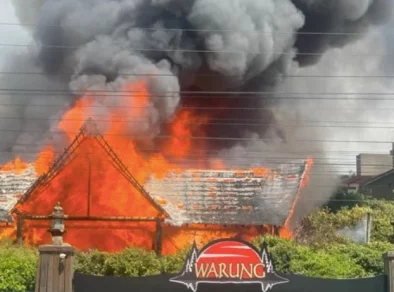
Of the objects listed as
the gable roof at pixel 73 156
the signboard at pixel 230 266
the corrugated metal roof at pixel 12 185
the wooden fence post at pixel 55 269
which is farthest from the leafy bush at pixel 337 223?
the wooden fence post at pixel 55 269

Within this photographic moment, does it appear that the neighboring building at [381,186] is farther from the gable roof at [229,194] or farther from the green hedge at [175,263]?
the green hedge at [175,263]

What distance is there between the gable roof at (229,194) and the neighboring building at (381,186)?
1828 cm

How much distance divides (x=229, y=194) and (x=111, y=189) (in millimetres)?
6284

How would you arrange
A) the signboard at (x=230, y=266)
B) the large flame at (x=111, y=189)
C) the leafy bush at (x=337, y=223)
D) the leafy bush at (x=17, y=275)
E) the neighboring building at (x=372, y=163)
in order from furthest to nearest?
the neighboring building at (x=372, y=163) → the large flame at (x=111, y=189) → the leafy bush at (x=337, y=223) → the leafy bush at (x=17, y=275) → the signboard at (x=230, y=266)

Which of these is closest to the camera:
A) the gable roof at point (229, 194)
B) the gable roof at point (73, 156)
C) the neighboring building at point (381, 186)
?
the gable roof at point (229, 194)

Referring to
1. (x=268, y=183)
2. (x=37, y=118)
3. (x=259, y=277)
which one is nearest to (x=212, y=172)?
(x=268, y=183)

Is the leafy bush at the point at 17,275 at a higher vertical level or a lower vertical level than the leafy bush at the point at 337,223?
lower

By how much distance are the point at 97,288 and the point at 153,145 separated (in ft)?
92.9

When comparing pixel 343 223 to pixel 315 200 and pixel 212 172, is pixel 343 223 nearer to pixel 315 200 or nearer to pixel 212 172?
pixel 315 200

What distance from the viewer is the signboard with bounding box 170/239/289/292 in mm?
12516

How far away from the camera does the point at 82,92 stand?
3962 centimetres

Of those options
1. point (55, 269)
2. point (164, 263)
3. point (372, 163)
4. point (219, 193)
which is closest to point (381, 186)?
point (372, 163)

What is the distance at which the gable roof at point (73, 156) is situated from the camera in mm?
33031

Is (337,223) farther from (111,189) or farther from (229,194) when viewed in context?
(111,189)
